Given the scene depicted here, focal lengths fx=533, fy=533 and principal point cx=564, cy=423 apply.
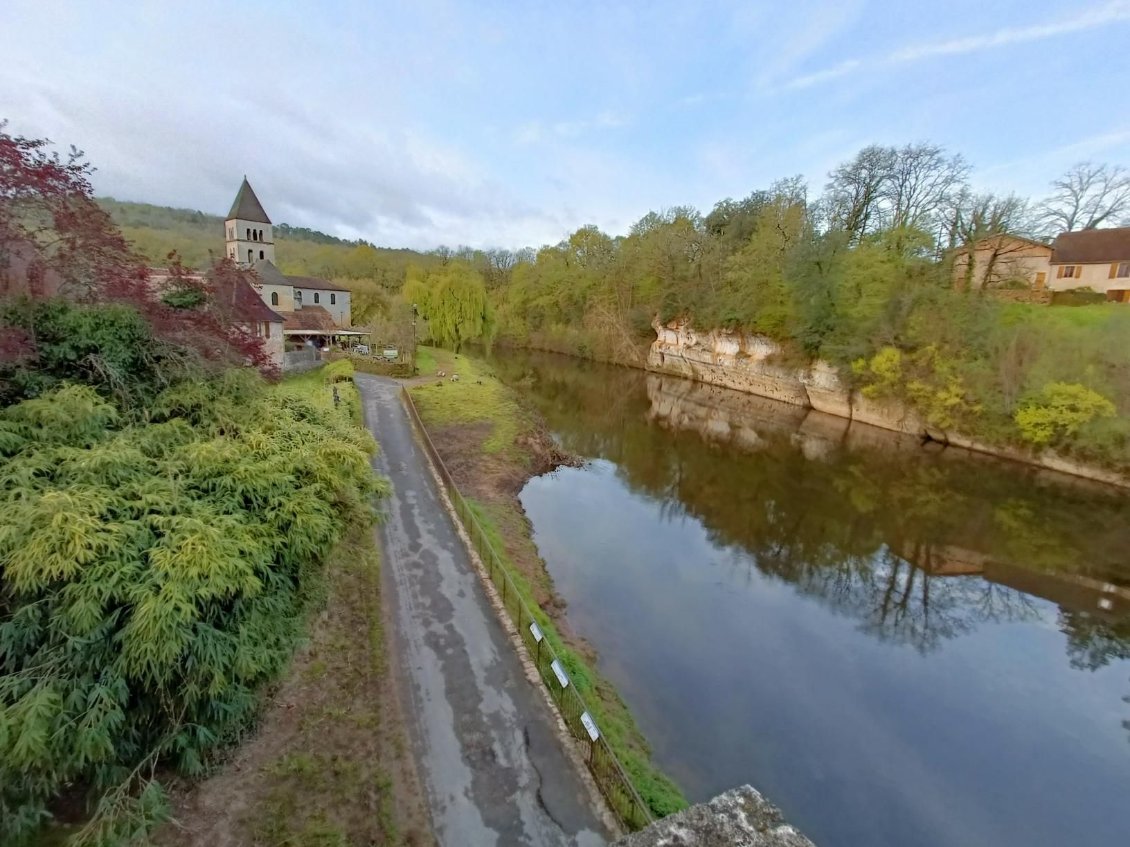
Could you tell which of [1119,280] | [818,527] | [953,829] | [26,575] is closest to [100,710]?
[26,575]

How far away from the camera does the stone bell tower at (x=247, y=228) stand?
4103 centimetres

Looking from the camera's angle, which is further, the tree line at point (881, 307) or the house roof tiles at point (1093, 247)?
the house roof tiles at point (1093, 247)

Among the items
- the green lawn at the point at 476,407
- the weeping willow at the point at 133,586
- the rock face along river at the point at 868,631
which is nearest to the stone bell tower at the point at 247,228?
the green lawn at the point at 476,407

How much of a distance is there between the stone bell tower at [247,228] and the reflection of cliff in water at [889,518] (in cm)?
2760

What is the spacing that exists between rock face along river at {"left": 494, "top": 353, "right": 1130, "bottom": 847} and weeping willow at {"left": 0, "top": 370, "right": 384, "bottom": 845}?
699 centimetres

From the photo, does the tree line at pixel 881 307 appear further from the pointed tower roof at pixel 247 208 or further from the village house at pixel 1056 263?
the pointed tower roof at pixel 247 208

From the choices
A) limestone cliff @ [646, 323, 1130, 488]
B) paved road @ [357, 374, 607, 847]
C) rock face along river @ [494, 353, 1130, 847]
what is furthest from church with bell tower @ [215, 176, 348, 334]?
paved road @ [357, 374, 607, 847]

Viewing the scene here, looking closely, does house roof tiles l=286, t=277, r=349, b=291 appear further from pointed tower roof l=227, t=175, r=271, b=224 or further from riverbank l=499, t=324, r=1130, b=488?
riverbank l=499, t=324, r=1130, b=488

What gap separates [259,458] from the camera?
729 centimetres

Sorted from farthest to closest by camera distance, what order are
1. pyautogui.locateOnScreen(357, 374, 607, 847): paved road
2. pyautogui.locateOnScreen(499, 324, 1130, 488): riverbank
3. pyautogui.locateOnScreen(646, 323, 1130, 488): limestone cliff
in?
1. pyautogui.locateOnScreen(646, 323, 1130, 488): limestone cliff
2. pyautogui.locateOnScreen(499, 324, 1130, 488): riverbank
3. pyautogui.locateOnScreen(357, 374, 607, 847): paved road

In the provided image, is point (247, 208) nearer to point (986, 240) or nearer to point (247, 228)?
point (247, 228)

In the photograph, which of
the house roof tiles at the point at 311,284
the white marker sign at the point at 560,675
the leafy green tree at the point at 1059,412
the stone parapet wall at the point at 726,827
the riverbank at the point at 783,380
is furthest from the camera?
the house roof tiles at the point at 311,284

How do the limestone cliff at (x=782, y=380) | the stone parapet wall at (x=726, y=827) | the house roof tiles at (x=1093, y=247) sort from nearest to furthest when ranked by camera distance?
the stone parapet wall at (x=726, y=827) → the limestone cliff at (x=782, y=380) → the house roof tiles at (x=1093, y=247)

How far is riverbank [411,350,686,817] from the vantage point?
885cm
